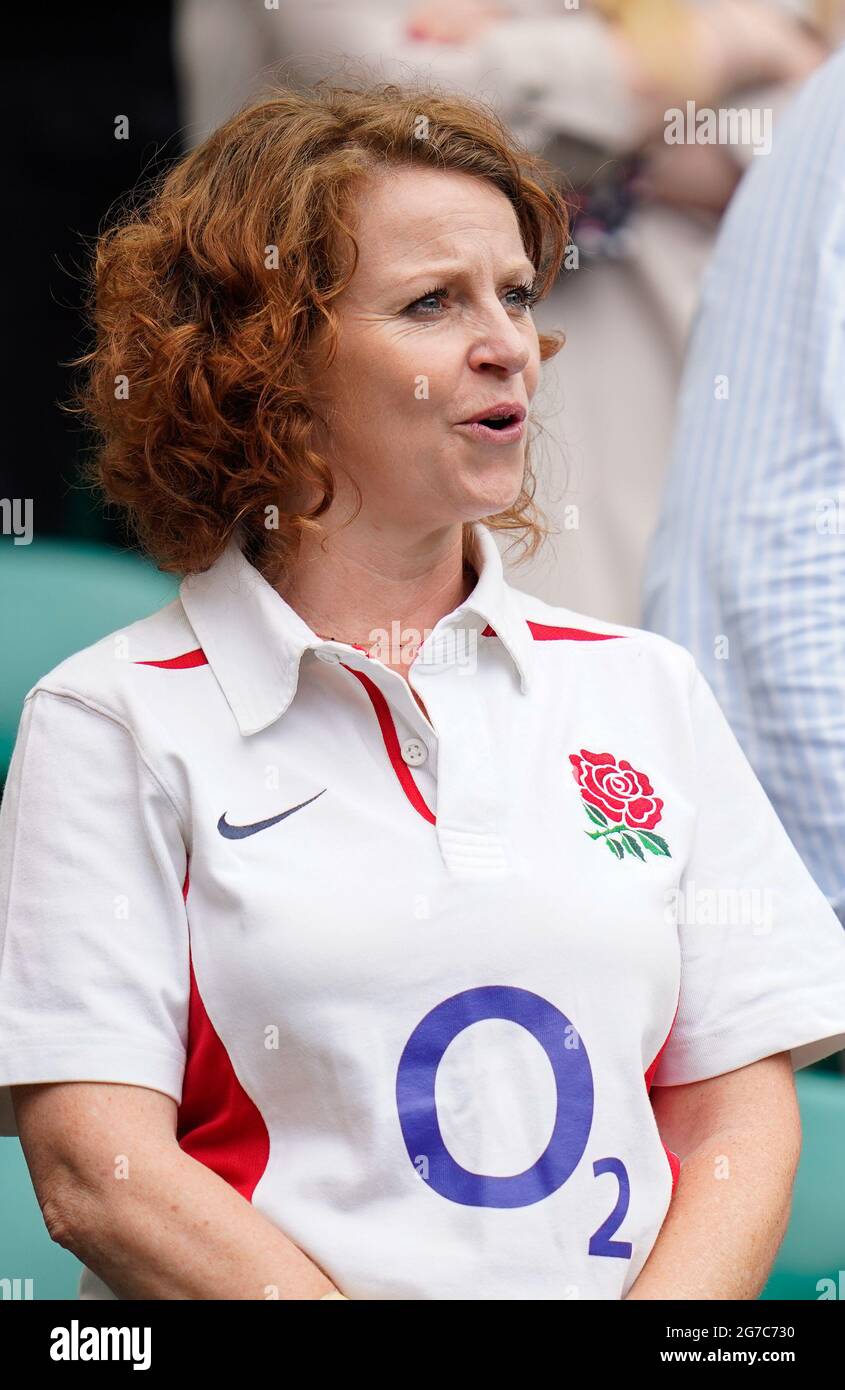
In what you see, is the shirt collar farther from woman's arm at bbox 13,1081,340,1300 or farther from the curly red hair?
woman's arm at bbox 13,1081,340,1300

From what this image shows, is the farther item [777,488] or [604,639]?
[777,488]

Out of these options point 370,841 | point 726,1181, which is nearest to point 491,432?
point 370,841

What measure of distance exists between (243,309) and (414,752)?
0.40 metres

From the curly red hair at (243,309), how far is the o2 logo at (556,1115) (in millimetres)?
425

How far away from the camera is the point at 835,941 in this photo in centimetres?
153

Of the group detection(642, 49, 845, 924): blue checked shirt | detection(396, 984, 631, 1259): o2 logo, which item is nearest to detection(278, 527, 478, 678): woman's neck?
detection(396, 984, 631, 1259): o2 logo

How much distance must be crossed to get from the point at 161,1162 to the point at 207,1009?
12 cm

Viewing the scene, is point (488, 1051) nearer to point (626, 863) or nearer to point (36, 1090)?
point (626, 863)

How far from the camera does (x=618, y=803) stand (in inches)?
57.0

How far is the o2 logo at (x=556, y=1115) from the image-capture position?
1.30 meters

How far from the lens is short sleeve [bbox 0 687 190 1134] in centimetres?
130

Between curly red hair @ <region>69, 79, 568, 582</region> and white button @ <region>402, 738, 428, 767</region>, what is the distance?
20 centimetres

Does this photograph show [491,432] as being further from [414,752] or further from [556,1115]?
[556,1115]

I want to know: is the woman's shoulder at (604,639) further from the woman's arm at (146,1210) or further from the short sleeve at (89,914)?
the woman's arm at (146,1210)
